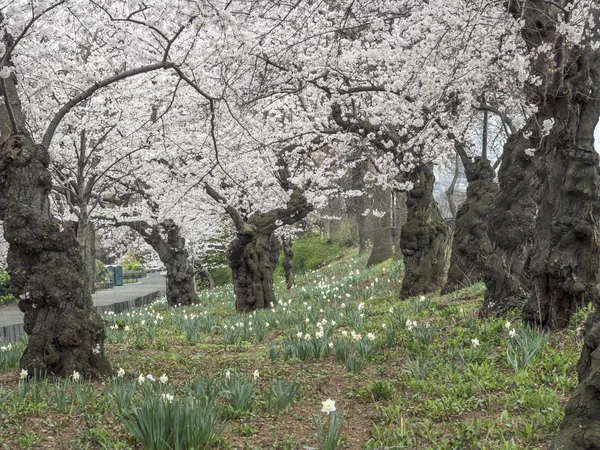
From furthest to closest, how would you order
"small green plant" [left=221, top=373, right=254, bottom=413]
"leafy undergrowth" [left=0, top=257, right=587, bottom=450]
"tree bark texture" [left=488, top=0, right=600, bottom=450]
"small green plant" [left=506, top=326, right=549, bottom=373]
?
"tree bark texture" [left=488, top=0, right=600, bottom=450] < "small green plant" [left=506, top=326, right=549, bottom=373] < "small green plant" [left=221, top=373, right=254, bottom=413] < "leafy undergrowth" [left=0, top=257, right=587, bottom=450]

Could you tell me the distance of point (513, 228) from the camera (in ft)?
24.6

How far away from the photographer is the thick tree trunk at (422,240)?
445 inches

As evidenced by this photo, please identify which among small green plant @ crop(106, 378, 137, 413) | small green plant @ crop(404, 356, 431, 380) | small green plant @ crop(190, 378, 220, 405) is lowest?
small green plant @ crop(404, 356, 431, 380)

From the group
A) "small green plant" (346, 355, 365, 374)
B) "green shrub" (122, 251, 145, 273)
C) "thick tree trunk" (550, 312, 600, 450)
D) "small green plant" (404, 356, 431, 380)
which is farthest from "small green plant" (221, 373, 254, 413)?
"green shrub" (122, 251, 145, 273)

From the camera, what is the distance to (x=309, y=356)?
6.34m

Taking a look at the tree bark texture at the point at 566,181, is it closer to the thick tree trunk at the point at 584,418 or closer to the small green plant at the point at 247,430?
the thick tree trunk at the point at 584,418

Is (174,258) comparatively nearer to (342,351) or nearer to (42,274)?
(42,274)

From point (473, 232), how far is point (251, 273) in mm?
4935

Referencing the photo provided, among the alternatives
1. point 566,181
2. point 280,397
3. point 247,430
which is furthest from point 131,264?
point 247,430

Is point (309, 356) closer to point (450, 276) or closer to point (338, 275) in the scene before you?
point (450, 276)

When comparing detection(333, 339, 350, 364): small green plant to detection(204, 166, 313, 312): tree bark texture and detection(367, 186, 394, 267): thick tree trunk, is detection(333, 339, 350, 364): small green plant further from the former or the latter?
detection(367, 186, 394, 267): thick tree trunk

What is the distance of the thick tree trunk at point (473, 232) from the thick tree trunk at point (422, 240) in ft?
1.86

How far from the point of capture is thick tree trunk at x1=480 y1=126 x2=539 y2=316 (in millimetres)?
7246

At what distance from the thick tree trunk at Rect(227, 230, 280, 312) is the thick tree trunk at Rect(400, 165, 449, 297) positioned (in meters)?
3.17
